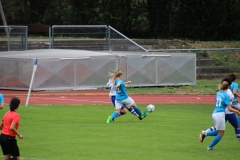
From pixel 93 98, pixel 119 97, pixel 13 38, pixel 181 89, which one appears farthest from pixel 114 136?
pixel 13 38

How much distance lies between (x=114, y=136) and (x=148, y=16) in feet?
112

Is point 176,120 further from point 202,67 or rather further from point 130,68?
point 202,67

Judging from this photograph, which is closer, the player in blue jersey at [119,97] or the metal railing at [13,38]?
the player in blue jersey at [119,97]

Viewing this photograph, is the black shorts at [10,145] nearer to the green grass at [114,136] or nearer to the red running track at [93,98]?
the green grass at [114,136]

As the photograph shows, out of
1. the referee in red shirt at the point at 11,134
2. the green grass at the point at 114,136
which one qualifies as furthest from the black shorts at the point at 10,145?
the green grass at the point at 114,136

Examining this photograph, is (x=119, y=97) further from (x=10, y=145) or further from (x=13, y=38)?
(x=13, y=38)

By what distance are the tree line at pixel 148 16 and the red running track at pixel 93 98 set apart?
730 inches

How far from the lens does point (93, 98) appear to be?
29453 millimetres

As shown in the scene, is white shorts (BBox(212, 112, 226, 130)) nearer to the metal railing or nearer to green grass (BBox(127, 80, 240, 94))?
green grass (BBox(127, 80, 240, 94))

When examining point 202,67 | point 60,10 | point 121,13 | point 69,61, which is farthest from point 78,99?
point 60,10

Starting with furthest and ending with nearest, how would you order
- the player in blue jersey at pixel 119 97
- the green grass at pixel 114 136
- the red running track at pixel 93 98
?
1. the red running track at pixel 93 98
2. the player in blue jersey at pixel 119 97
3. the green grass at pixel 114 136

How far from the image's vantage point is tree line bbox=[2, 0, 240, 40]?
48.6 m

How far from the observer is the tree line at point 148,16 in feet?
159

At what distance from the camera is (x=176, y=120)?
21.1 meters
